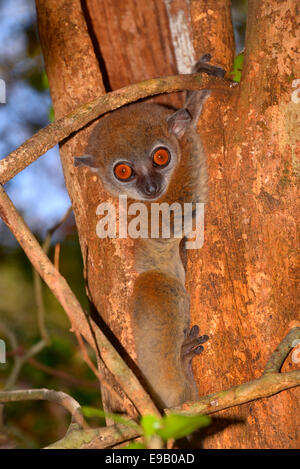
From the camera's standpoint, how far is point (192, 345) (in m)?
2.54

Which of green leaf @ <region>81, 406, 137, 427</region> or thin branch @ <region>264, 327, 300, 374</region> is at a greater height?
thin branch @ <region>264, 327, 300, 374</region>

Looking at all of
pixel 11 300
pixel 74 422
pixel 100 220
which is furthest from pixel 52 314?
pixel 74 422

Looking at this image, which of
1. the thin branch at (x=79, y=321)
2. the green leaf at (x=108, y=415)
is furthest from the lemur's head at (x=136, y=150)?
the green leaf at (x=108, y=415)

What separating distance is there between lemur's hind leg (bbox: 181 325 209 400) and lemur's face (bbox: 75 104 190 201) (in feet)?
3.41

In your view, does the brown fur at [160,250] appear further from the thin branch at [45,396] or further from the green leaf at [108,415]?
the green leaf at [108,415]

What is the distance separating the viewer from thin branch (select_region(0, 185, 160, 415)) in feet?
4.86

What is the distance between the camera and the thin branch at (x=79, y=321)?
148 cm

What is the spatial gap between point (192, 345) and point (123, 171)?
137 cm

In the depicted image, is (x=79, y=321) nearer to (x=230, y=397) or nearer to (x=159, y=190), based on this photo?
(x=230, y=397)

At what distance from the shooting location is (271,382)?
178 centimetres

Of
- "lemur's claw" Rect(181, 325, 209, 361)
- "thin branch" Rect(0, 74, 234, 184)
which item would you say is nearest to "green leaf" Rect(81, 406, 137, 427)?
"thin branch" Rect(0, 74, 234, 184)

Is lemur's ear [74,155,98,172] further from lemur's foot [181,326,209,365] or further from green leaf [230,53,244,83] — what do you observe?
lemur's foot [181,326,209,365]

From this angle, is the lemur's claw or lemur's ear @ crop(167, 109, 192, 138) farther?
lemur's ear @ crop(167, 109, 192, 138)

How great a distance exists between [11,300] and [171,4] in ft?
14.1
